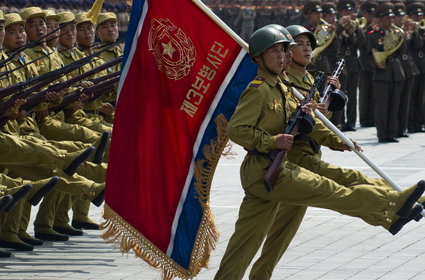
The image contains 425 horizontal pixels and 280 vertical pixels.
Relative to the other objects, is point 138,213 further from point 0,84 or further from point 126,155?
point 0,84

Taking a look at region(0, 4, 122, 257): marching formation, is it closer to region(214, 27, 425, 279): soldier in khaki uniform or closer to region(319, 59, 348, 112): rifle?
region(214, 27, 425, 279): soldier in khaki uniform

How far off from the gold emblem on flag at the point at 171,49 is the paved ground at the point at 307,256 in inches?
71.3

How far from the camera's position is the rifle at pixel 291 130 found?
26.3 feet

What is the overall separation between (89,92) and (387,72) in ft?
30.1

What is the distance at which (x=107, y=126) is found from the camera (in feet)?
41.3

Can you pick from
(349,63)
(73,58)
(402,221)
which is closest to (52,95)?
(73,58)

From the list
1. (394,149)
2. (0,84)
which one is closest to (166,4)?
(0,84)

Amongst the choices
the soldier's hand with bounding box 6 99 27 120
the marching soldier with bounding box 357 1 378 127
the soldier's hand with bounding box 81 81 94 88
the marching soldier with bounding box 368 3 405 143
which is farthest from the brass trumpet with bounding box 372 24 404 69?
the soldier's hand with bounding box 6 99 27 120

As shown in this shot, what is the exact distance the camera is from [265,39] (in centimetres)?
820

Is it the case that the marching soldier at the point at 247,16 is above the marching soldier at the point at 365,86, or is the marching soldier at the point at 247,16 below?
below

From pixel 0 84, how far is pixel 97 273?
2041mm

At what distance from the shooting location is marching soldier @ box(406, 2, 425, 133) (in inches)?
849

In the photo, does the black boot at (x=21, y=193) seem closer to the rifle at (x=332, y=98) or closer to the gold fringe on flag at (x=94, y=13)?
the rifle at (x=332, y=98)

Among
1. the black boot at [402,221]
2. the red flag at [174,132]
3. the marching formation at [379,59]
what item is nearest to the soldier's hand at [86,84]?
the red flag at [174,132]
